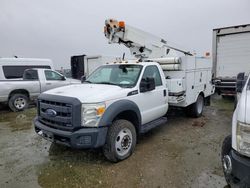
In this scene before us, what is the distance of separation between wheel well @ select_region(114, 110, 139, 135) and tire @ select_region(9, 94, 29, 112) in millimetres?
6152

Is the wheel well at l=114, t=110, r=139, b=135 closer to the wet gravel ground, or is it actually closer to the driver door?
the driver door

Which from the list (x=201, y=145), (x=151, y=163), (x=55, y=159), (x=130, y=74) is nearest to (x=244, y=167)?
(x=151, y=163)

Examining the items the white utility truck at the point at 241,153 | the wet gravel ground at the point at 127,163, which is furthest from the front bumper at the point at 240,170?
the wet gravel ground at the point at 127,163

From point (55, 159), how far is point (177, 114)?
4750 mm

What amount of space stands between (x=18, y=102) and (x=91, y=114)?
20.9 ft

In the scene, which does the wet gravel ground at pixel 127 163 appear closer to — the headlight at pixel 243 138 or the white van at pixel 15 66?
the headlight at pixel 243 138

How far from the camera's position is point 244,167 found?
6.60ft

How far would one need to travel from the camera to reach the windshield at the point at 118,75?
4339 mm

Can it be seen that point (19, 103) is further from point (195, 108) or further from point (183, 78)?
point (195, 108)

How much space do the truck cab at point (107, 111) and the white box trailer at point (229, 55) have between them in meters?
5.61

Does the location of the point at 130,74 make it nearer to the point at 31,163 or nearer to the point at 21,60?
the point at 31,163

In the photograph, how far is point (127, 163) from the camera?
375 cm

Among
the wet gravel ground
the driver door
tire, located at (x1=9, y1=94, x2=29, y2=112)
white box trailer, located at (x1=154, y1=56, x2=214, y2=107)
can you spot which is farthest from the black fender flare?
tire, located at (x1=9, y1=94, x2=29, y2=112)

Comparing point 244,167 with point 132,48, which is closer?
point 244,167
